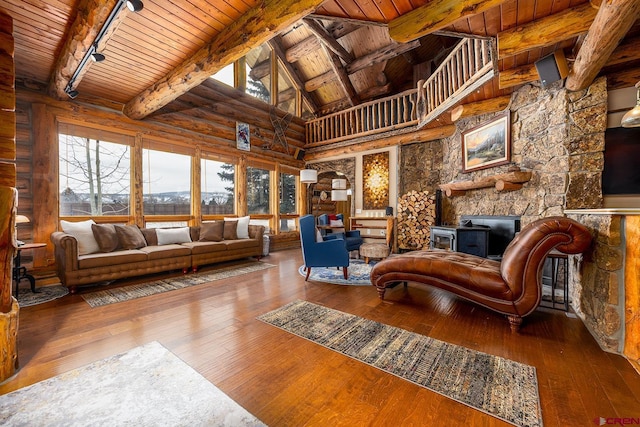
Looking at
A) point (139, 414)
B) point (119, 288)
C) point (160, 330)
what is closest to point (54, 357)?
point (160, 330)

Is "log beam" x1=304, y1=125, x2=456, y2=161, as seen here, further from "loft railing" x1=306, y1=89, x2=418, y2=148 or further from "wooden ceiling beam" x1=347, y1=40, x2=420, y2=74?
"wooden ceiling beam" x1=347, y1=40, x2=420, y2=74

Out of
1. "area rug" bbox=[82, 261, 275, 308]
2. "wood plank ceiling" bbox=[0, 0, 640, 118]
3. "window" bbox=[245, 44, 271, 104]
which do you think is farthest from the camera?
"window" bbox=[245, 44, 271, 104]

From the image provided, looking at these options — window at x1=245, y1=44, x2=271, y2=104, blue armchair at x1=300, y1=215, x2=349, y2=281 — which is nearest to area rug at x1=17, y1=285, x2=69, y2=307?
blue armchair at x1=300, y1=215, x2=349, y2=281

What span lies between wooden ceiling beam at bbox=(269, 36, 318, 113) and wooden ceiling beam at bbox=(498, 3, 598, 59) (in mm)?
5839

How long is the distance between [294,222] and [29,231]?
202 inches

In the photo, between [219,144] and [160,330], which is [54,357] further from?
[219,144]

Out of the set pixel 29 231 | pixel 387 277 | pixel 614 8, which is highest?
pixel 614 8

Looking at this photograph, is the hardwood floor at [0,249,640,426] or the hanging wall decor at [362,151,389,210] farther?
the hanging wall decor at [362,151,389,210]

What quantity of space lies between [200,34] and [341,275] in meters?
3.61

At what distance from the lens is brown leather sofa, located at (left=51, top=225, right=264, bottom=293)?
3088 millimetres

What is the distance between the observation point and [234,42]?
2535 mm

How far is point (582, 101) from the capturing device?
2.87 meters

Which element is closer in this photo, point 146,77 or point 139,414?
point 139,414

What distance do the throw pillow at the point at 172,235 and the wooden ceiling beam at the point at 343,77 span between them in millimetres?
5586
